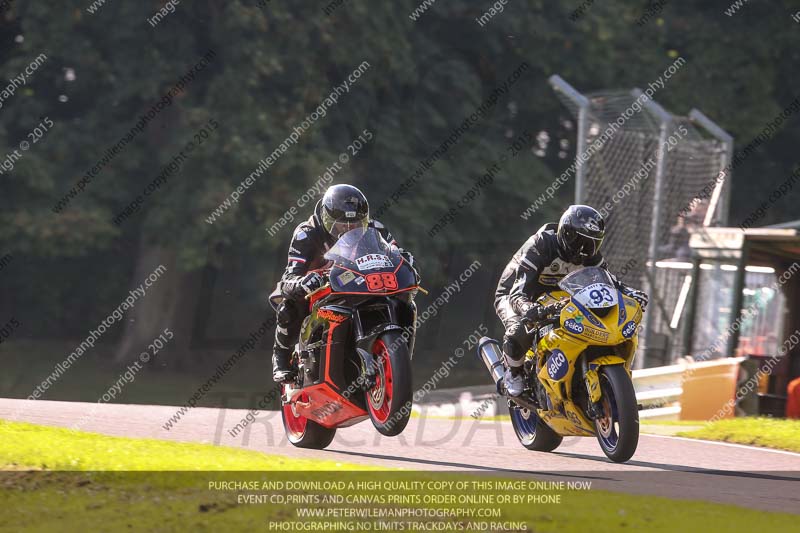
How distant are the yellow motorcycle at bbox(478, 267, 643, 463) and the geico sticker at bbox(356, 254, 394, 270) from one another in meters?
1.35

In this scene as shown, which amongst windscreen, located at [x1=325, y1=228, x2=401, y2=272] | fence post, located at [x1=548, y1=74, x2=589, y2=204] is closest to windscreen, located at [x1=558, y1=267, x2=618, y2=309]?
windscreen, located at [x1=325, y1=228, x2=401, y2=272]

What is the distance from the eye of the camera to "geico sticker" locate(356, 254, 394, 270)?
955 centimetres

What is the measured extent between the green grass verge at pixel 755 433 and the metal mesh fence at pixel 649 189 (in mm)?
4061

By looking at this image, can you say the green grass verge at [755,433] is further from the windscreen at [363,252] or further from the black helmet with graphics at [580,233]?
the windscreen at [363,252]

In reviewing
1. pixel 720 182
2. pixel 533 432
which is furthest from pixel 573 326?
pixel 720 182

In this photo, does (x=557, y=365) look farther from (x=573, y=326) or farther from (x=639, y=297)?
(x=639, y=297)

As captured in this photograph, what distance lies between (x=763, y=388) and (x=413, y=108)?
13.2 m

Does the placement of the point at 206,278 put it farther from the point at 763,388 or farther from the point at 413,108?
the point at 763,388

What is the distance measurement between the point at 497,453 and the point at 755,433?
12.3 ft

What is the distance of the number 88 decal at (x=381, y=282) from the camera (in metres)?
9.49

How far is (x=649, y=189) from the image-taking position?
774 inches

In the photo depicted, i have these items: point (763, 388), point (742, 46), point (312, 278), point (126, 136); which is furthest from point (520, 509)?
point (742, 46)

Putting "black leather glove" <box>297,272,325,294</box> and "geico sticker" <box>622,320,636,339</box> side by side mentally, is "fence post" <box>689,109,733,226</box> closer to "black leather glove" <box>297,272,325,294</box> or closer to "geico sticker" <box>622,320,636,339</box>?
"geico sticker" <box>622,320,636,339</box>

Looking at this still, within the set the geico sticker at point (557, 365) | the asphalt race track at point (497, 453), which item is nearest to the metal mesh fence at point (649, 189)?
the asphalt race track at point (497, 453)
